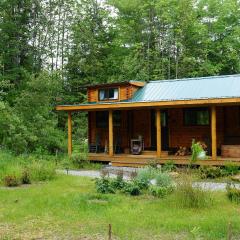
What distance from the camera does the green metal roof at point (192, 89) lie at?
16.5 metres

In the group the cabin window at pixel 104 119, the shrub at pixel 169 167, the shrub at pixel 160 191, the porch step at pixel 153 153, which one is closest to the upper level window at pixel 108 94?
the cabin window at pixel 104 119

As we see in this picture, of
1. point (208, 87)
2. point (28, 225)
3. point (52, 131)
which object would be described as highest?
point (208, 87)

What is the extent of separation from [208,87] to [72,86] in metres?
15.9

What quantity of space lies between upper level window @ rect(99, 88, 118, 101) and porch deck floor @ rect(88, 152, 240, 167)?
3.14 m

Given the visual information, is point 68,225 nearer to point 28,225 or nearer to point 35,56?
point 28,225

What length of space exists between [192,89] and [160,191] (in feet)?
28.9

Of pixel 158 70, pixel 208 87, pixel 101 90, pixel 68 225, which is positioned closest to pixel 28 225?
pixel 68 225

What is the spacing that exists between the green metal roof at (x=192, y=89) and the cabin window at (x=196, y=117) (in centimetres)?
94

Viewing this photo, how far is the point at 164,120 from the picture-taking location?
61.6ft

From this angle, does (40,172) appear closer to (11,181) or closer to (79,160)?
(11,181)

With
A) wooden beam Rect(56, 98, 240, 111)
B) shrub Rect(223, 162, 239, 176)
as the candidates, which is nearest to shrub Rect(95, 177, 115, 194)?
shrub Rect(223, 162, 239, 176)

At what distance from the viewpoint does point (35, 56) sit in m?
32.4

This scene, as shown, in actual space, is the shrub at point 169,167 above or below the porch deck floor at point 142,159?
below

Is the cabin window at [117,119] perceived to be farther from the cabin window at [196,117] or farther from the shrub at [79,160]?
the cabin window at [196,117]
